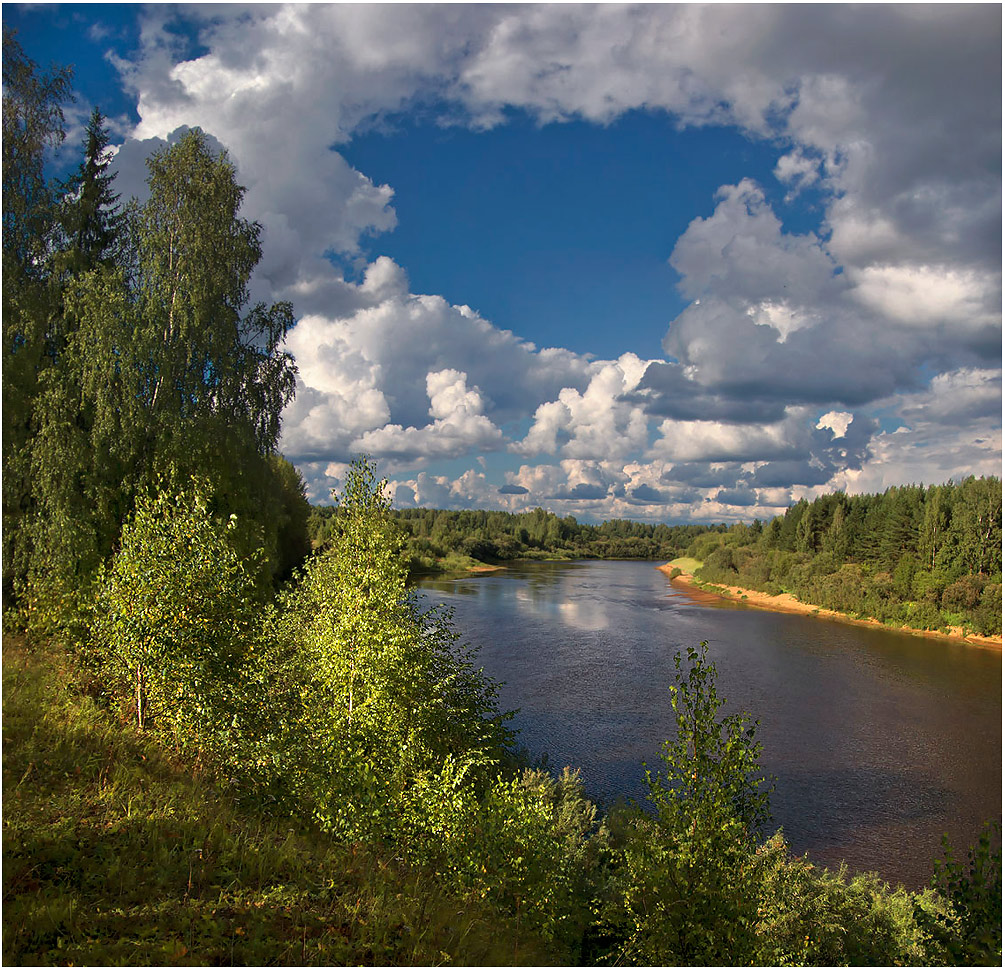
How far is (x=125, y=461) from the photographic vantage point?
45.1 feet

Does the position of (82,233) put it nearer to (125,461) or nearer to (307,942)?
(125,461)

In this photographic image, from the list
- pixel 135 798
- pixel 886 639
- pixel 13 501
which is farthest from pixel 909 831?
pixel 886 639

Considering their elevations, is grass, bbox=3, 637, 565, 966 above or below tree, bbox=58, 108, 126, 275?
below

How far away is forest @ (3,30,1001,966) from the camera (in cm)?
603

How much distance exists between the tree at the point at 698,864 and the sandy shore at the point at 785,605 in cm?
5092

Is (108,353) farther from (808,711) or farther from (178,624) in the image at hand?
(808,711)

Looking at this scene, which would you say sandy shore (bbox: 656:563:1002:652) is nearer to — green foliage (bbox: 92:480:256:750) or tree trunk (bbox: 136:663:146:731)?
green foliage (bbox: 92:480:256:750)

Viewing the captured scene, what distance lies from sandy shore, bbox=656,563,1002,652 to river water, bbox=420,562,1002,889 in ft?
6.94

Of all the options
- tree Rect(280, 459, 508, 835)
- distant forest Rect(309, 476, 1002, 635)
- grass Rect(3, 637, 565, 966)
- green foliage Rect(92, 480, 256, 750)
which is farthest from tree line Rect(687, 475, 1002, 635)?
green foliage Rect(92, 480, 256, 750)

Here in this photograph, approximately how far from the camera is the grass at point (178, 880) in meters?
5.05

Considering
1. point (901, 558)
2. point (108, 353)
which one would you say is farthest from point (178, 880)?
point (901, 558)

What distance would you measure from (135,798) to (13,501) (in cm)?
938

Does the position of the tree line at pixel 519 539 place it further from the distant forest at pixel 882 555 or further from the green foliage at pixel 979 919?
the green foliage at pixel 979 919

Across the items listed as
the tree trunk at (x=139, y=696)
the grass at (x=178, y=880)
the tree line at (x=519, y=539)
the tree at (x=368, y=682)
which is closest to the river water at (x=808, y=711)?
the tree at (x=368, y=682)
